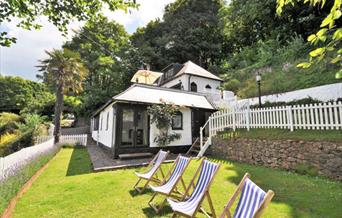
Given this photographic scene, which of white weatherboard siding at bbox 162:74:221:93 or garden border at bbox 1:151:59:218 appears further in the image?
white weatherboard siding at bbox 162:74:221:93

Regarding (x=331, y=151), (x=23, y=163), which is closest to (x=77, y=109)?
(x=23, y=163)

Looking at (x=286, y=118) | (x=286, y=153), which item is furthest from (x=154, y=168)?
(x=286, y=118)

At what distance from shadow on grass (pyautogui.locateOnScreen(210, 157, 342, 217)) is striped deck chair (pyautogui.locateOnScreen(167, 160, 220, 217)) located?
1918 millimetres

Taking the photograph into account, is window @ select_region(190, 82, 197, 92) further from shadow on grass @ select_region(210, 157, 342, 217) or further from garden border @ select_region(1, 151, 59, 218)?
garden border @ select_region(1, 151, 59, 218)

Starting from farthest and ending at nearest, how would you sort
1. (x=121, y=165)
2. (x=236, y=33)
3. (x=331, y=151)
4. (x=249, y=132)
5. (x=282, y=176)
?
(x=236, y=33)
(x=249, y=132)
(x=121, y=165)
(x=282, y=176)
(x=331, y=151)

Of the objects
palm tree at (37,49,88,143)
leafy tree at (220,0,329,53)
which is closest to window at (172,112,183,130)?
leafy tree at (220,0,329,53)

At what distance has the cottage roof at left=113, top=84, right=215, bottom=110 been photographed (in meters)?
11.4

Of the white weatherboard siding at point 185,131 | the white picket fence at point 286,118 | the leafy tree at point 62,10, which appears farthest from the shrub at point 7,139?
the white picket fence at point 286,118

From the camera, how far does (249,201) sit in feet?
9.09

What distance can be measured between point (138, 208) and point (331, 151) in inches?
240

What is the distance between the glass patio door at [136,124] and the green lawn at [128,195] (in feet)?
12.5

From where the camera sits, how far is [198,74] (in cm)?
2338

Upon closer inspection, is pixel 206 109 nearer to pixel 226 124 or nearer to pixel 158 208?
pixel 226 124

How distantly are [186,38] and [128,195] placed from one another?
3249 centimetres
